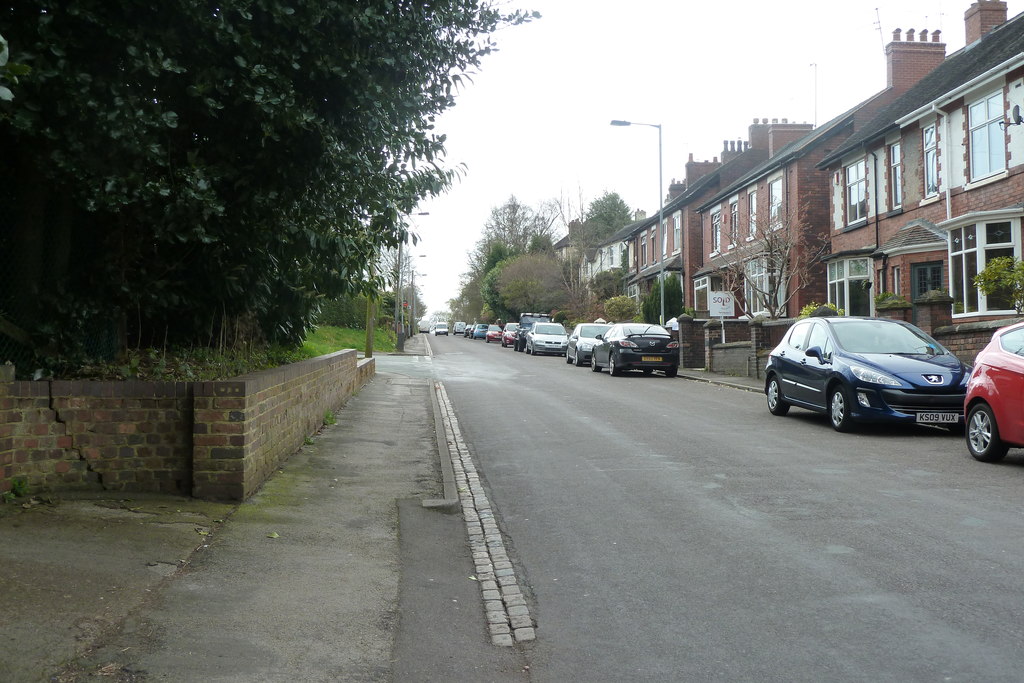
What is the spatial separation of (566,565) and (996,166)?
20294 mm

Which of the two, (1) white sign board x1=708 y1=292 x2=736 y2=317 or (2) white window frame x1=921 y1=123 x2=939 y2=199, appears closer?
(2) white window frame x1=921 y1=123 x2=939 y2=199

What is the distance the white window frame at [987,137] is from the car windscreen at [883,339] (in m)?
10.5

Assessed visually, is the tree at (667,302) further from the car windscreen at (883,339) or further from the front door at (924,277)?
the car windscreen at (883,339)

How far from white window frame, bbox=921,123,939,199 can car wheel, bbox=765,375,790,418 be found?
41.8ft

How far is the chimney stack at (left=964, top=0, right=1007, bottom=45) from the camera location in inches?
1112

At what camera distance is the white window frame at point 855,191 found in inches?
1155

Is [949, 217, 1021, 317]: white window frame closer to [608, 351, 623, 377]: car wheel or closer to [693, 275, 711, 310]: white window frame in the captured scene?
[608, 351, 623, 377]: car wheel

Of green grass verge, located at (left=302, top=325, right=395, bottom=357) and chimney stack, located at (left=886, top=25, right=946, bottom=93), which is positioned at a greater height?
chimney stack, located at (left=886, top=25, right=946, bottom=93)

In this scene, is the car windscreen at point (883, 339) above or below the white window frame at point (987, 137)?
Result: below

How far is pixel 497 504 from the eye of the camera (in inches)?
309

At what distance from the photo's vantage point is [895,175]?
27.2 metres

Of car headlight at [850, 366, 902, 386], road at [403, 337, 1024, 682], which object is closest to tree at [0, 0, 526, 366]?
road at [403, 337, 1024, 682]

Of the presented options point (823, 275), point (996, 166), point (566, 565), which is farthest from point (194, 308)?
point (823, 275)

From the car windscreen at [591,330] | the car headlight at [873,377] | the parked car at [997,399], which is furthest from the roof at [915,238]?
the parked car at [997,399]
